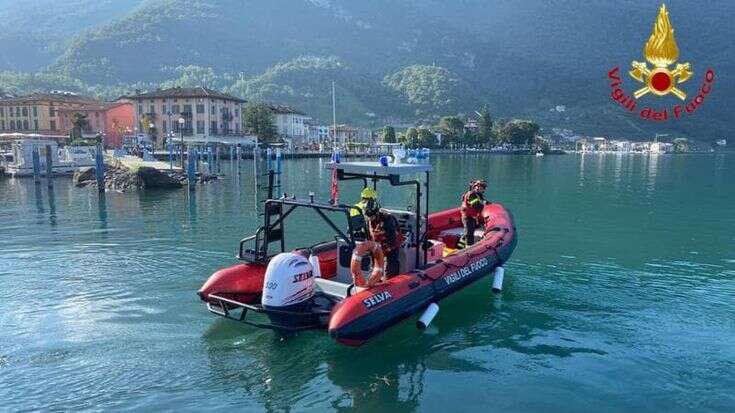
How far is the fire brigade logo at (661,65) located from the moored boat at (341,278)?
449cm

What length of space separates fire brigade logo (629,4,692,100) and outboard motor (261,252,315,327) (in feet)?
23.7

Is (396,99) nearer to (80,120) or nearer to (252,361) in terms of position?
(80,120)

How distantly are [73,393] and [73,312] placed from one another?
11.5ft

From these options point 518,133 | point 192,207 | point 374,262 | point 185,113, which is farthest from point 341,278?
point 518,133

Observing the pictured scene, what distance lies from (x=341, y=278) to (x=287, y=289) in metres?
2.06

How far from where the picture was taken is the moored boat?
806cm

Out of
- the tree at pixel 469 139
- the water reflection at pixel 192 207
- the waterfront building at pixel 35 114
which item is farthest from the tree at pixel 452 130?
the water reflection at pixel 192 207

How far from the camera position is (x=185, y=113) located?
273 ft

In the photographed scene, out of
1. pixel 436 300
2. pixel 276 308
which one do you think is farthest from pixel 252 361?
pixel 436 300

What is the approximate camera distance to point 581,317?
34.9 ft

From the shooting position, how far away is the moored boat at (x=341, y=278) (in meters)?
8.06

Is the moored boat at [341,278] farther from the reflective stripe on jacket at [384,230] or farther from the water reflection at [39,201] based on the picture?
the water reflection at [39,201]

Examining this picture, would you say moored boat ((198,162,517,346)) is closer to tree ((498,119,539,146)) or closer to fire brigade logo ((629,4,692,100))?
fire brigade logo ((629,4,692,100))

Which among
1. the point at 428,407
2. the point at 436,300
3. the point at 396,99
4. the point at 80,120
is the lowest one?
the point at 428,407
